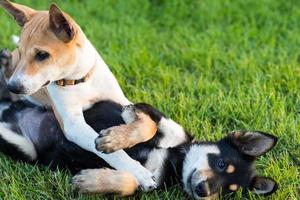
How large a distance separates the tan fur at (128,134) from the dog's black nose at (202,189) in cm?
47

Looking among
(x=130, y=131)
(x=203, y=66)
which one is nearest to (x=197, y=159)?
(x=130, y=131)

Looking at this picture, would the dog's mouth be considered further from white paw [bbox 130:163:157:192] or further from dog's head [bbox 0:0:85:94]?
dog's head [bbox 0:0:85:94]

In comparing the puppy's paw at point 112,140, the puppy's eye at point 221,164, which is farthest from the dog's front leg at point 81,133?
the puppy's eye at point 221,164

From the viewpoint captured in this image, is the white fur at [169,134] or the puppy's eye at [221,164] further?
the white fur at [169,134]

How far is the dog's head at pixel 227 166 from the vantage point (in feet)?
13.6

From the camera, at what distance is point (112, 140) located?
4.14m

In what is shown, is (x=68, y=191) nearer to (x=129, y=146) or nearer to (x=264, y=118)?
(x=129, y=146)

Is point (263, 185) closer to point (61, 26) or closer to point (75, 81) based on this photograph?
point (75, 81)

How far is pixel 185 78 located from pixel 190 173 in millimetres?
1691

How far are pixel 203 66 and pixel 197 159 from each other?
1935 mm

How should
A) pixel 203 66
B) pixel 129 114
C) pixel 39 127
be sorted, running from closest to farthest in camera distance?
pixel 129 114 < pixel 39 127 < pixel 203 66

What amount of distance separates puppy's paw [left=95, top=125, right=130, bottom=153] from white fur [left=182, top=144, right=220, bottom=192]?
1.49 ft

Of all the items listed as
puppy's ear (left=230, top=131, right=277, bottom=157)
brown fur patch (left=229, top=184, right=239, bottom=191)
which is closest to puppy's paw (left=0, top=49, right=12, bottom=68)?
puppy's ear (left=230, top=131, right=277, bottom=157)

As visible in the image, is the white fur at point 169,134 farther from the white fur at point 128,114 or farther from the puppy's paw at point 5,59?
the puppy's paw at point 5,59
